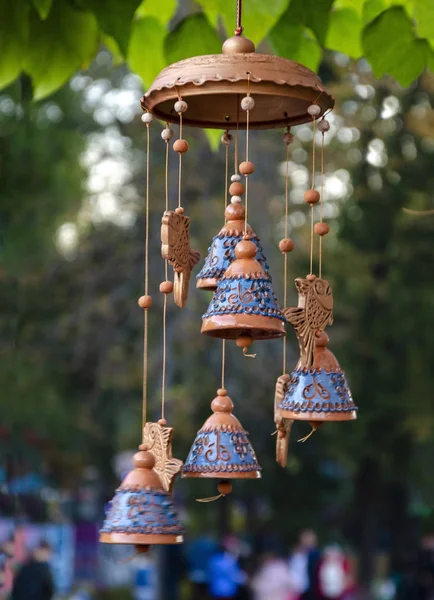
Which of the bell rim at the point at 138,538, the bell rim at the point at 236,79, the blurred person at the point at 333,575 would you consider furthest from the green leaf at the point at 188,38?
the blurred person at the point at 333,575

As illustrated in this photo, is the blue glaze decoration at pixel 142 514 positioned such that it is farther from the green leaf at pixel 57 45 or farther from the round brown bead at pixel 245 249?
the green leaf at pixel 57 45

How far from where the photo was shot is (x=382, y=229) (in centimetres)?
1162

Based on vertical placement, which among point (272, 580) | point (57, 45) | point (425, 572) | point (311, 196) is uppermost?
point (57, 45)

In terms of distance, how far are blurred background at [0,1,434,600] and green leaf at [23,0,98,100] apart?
27.1 feet

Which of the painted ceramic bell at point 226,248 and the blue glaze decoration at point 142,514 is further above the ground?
the painted ceramic bell at point 226,248

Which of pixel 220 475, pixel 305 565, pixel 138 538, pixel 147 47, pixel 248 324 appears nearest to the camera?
pixel 138 538

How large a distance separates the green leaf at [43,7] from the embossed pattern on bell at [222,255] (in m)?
0.65

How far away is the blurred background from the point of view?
37.4ft

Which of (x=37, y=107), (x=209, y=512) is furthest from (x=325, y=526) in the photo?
(x=37, y=107)

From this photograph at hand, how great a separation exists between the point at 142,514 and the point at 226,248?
25.2 inches

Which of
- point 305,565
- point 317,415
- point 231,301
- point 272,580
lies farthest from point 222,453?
point 272,580

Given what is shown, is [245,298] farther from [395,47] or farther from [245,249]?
[395,47]

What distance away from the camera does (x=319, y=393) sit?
89.8 inches

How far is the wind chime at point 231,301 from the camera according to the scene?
2.10m
